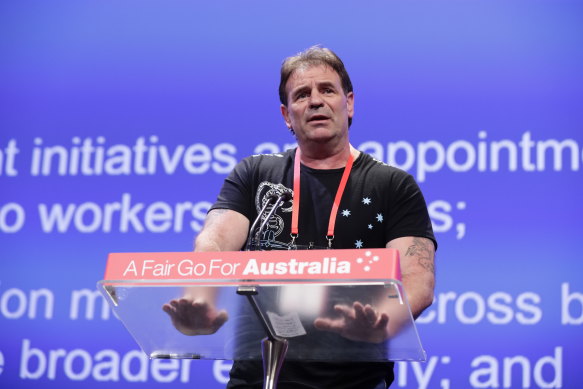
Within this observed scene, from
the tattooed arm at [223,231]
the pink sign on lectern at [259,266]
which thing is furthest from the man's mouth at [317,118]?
the pink sign on lectern at [259,266]

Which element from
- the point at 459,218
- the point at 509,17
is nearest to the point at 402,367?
the point at 459,218

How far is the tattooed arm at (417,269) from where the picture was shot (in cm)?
194

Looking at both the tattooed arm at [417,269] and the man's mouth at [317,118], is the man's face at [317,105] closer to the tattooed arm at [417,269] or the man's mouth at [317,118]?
the man's mouth at [317,118]

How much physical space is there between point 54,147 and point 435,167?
1.80 metres

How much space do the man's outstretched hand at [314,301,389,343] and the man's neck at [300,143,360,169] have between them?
3.10ft

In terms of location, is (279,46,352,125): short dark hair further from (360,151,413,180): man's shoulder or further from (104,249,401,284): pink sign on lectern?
(104,249,401,284): pink sign on lectern

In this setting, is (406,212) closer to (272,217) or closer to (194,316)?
(272,217)

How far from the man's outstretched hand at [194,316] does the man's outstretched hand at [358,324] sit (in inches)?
8.1

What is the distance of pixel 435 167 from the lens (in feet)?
11.2

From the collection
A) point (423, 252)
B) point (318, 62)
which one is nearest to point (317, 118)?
point (318, 62)

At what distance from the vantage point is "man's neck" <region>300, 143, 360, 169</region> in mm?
2432

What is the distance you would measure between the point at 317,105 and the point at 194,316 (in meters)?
0.99

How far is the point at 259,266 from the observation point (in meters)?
1.45

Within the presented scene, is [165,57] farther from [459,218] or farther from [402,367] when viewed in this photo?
[402,367]
